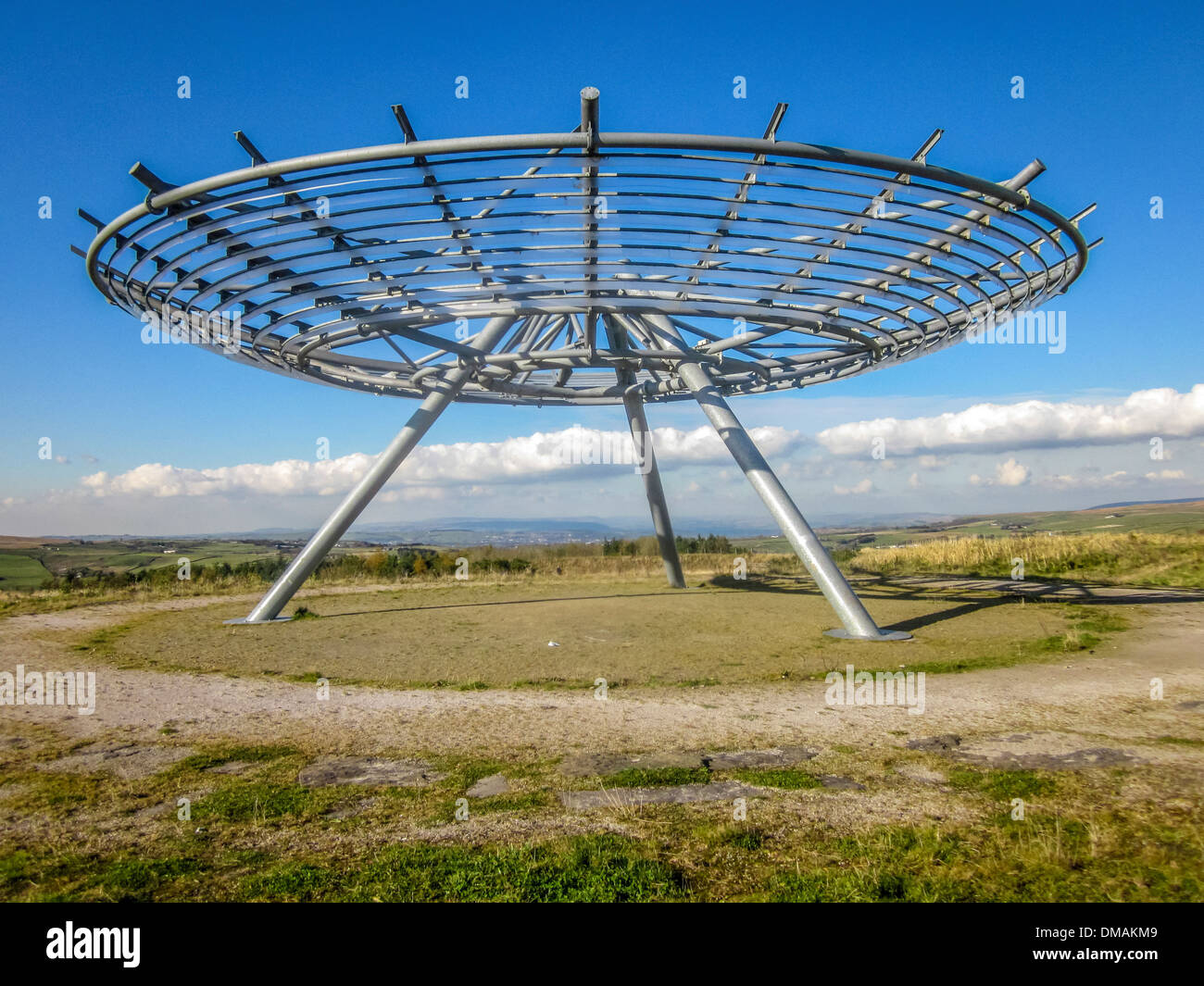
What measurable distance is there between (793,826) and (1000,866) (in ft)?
4.67

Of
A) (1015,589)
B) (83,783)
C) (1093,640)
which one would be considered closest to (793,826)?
(83,783)

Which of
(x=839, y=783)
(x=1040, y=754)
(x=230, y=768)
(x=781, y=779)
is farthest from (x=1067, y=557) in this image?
(x=230, y=768)

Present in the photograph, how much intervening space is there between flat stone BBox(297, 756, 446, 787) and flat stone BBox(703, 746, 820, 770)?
9.09 feet

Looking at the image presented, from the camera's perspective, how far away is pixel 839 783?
6871 mm

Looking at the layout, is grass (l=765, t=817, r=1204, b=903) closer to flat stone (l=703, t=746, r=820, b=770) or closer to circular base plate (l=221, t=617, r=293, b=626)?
flat stone (l=703, t=746, r=820, b=770)

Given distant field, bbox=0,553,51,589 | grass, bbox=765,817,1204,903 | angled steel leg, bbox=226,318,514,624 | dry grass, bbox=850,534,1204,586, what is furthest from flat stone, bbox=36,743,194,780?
dry grass, bbox=850,534,1204,586

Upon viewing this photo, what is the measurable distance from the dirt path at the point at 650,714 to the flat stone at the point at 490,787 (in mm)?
919

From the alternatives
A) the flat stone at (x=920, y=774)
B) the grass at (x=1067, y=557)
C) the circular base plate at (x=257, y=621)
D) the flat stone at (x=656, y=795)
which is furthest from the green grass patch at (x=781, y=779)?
the grass at (x=1067, y=557)

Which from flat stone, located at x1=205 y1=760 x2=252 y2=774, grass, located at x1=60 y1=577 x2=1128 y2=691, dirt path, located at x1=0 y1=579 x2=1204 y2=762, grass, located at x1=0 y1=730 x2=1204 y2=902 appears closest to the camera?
grass, located at x1=0 y1=730 x2=1204 y2=902

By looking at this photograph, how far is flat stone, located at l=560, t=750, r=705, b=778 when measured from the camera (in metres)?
7.36

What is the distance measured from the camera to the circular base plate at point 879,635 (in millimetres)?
15102

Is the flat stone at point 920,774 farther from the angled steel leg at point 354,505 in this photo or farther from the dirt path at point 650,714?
the angled steel leg at point 354,505
